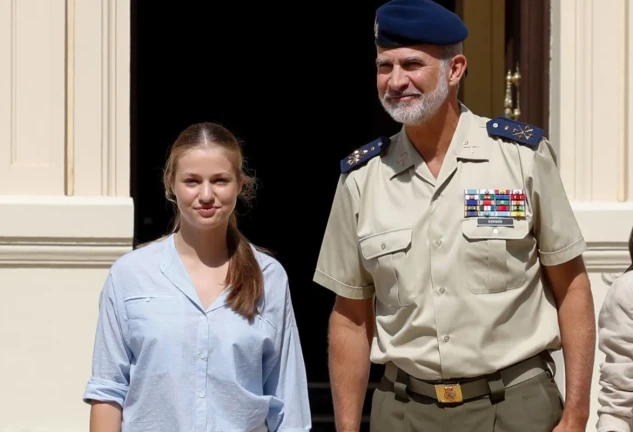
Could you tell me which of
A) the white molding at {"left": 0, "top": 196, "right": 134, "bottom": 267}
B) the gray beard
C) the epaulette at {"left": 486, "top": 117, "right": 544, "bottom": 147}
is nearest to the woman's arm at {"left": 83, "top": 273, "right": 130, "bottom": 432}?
the gray beard

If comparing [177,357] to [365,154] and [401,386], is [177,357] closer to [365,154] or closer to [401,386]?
[401,386]

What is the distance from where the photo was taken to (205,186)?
2.79 meters

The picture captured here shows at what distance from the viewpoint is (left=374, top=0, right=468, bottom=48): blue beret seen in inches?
117

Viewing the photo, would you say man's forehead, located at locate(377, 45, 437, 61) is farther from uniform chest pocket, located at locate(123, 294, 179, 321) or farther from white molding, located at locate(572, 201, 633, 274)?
white molding, located at locate(572, 201, 633, 274)

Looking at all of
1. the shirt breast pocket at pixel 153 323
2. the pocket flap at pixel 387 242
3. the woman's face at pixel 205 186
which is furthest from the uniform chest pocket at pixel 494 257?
the shirt breast pocket at pixel 153 323

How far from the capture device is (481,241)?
2.93m

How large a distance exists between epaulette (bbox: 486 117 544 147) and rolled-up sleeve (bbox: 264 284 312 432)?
73 centimetres

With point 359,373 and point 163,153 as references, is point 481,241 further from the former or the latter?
point 163,153

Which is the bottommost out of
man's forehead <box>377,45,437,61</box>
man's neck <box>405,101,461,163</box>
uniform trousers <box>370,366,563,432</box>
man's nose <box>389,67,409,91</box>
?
uniform trousers <box>370,366,563,432</box>

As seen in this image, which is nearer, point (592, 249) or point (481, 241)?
point (481, 241)

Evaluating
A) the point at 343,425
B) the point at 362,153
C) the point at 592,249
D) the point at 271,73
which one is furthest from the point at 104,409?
the point at 271,73

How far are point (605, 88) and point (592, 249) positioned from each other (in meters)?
0.68

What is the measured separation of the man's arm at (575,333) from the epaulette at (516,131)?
331mm

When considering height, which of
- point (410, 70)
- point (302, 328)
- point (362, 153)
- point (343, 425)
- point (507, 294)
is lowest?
point (302, 328)
